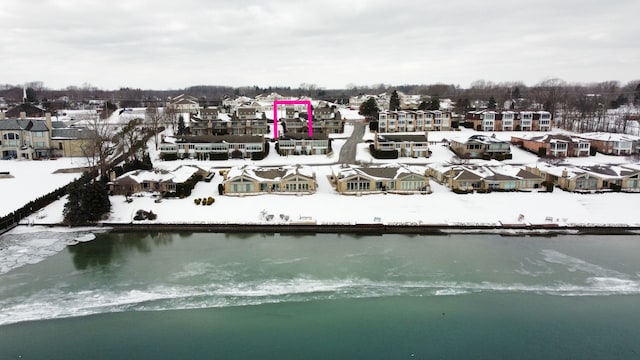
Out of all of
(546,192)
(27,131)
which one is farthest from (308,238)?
(27,131)

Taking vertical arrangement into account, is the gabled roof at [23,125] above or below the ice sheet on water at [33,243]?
above

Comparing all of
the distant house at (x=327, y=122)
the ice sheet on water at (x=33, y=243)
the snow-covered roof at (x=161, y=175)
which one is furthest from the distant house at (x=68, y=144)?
the distant house at (x=327, y=122)

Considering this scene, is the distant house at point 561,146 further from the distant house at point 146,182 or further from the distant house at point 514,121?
the distant house at point 146,182

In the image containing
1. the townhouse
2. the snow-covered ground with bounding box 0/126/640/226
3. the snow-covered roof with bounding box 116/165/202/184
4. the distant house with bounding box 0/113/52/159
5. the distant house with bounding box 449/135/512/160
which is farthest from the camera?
the distant house with bounding box 449/135/512/160

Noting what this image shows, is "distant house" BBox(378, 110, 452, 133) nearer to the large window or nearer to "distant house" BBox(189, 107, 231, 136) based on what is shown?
"distant house" BBox(189, 107, 231, 136)

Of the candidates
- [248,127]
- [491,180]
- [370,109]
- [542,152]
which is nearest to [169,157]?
[248,127]

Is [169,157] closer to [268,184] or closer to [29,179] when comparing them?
[29,179]

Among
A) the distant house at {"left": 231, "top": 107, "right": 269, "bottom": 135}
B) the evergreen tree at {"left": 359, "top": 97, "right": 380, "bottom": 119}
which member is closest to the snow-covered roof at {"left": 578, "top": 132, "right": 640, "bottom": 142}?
→ the evergreen tree at {"left": 359, "top": 97, "right": 380, "bottom": 119}

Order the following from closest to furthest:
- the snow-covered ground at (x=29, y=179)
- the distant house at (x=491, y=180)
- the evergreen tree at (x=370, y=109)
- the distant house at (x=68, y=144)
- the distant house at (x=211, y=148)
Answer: the snow-covered ground at (x=29, y=179) < the distant house at (x=491, y=180) < the distant house at (x=211, y=148) < the distant house at (x=68, y=144) < the evergreen tree at (x=370, y=109)
